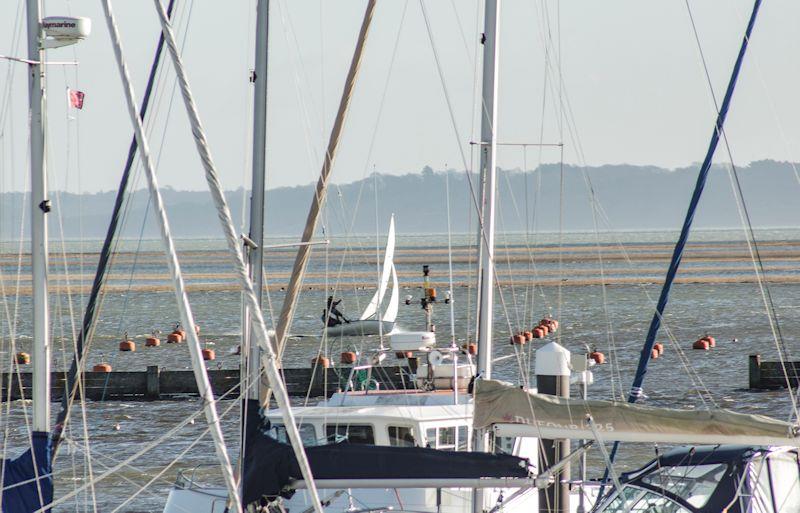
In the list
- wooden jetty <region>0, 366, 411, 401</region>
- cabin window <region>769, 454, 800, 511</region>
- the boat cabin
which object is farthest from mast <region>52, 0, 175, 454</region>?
wooden jetty <region>0, 366, 411, 401</region>

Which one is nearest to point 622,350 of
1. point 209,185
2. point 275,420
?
point 275,420

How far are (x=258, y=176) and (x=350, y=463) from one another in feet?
11.1

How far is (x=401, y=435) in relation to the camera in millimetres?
19688

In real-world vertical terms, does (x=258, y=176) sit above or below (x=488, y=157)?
below

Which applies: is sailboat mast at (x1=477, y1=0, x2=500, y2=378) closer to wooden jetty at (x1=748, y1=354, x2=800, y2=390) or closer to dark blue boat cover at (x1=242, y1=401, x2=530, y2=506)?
dark blue boat cover at (x1=242, y1=401, x2=530, y2=506)

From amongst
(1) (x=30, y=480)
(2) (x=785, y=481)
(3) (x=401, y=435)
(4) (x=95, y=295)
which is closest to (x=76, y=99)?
(4) (x=95, y=295)

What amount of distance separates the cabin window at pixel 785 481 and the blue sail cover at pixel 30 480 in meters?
8.62

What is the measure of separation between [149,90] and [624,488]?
8965mm

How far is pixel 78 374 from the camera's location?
14.9 m

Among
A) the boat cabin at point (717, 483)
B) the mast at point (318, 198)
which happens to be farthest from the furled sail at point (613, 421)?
the mast at point (318, 198)

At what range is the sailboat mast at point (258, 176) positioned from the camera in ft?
43.8

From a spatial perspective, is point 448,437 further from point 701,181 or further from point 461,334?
point 461,334

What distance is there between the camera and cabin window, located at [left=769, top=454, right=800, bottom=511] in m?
15.9

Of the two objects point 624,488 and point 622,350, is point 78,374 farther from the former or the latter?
point 622,350
